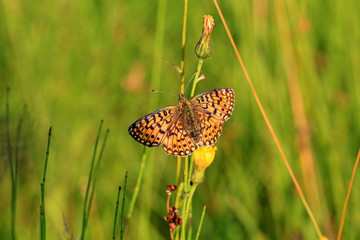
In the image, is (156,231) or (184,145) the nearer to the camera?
(184,145)

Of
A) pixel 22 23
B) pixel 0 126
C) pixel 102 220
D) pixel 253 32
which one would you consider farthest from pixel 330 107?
pixel 22 23

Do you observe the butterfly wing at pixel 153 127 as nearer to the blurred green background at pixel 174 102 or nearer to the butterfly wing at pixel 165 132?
the butterfly wing at pixel 165 132

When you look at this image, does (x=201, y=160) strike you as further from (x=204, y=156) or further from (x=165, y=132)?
(x=165, y=132)

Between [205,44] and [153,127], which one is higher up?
[205,44]

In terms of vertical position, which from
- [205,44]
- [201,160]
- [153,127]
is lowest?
[201,160]

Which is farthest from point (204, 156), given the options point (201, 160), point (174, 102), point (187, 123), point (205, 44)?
point (174, 102)

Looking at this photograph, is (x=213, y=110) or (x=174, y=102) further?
(x=174, y=102)

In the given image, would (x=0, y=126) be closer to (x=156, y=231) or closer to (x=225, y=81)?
(x=156, y=231)

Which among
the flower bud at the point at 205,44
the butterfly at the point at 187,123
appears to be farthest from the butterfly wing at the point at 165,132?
the flower bud at the point at 205,44
